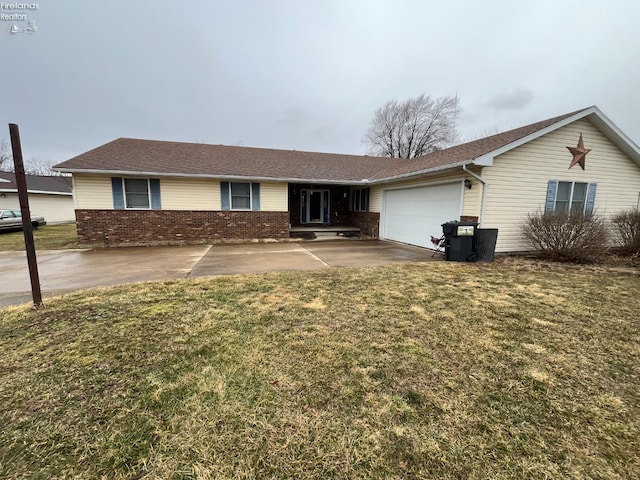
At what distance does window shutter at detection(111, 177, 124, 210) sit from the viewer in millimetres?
10797

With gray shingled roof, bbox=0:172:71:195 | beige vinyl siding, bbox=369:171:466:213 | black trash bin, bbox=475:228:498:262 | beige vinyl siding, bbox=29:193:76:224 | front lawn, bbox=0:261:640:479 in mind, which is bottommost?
front lawn, bbox=0:261:640:479

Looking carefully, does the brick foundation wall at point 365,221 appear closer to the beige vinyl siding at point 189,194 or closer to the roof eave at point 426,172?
the roof eave at point 426,172

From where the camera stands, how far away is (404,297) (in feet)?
15.3

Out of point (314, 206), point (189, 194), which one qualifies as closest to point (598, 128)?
point (314, 206)

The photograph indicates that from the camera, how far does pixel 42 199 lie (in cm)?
2183

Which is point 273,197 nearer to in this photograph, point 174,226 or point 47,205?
point 174,226

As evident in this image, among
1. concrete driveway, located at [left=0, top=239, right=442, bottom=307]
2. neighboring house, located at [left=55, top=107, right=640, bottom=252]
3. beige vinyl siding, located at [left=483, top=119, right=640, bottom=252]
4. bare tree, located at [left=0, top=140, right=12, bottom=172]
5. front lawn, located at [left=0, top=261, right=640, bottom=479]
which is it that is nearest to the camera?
front lawn, located at [left=0, top=261, right=640, bottom=479]

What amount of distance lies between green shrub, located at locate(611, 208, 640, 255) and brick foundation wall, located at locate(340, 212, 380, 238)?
26.2 feet

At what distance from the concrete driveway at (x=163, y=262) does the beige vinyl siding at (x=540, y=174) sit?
236cm

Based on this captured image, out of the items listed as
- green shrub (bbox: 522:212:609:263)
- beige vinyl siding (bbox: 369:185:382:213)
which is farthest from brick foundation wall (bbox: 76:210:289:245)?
green shrub (bbox: 522:212:609:263)

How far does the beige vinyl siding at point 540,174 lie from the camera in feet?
26.6

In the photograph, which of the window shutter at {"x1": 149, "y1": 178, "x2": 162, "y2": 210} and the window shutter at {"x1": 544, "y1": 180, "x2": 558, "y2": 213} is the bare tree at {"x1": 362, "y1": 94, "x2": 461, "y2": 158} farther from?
the window shutter at {"x1": 149, "y1": 178, "x2": 162, "y2": 210}

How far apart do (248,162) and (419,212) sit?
27.5ft

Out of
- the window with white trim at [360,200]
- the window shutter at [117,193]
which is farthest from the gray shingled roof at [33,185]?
the window with white trim at [360,200]
